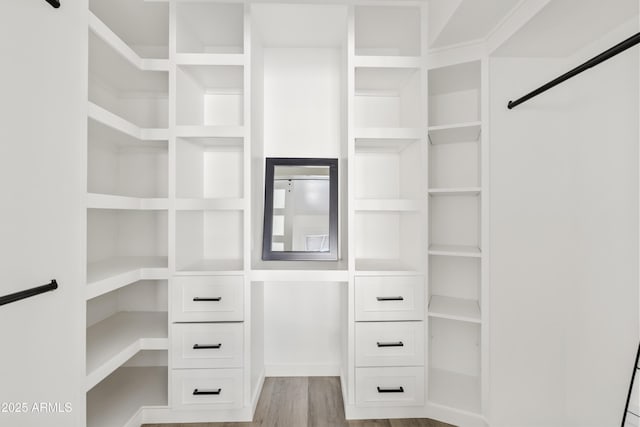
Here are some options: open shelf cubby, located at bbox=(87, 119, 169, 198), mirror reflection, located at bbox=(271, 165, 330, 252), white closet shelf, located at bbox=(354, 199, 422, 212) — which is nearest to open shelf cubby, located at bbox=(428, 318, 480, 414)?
white closet shelf, located at bbox=(354, 199, 422, 212)

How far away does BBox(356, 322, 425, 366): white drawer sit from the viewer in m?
1.90

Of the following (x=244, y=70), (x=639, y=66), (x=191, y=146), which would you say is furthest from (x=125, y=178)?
(x=639, y=66)

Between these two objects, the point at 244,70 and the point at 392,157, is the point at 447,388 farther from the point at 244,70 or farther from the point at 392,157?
the point at 244,70

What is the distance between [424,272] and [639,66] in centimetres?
134

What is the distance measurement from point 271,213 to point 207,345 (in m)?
0.87

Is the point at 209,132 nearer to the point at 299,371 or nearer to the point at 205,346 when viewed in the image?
the point at 205,346

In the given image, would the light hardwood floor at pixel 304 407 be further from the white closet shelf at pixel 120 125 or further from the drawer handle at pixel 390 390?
Answer: the white closet shelf at pixel 120 125

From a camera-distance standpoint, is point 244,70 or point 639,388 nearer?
point 639,388

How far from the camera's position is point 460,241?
2156 millimetres

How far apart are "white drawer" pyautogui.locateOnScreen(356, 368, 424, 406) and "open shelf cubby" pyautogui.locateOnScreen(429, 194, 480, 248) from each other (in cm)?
82

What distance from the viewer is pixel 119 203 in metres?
1.66

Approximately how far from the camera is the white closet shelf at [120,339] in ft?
5.05

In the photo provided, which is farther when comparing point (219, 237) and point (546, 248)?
point (219, 237)

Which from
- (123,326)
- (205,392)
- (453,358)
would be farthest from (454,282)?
(123,326)
